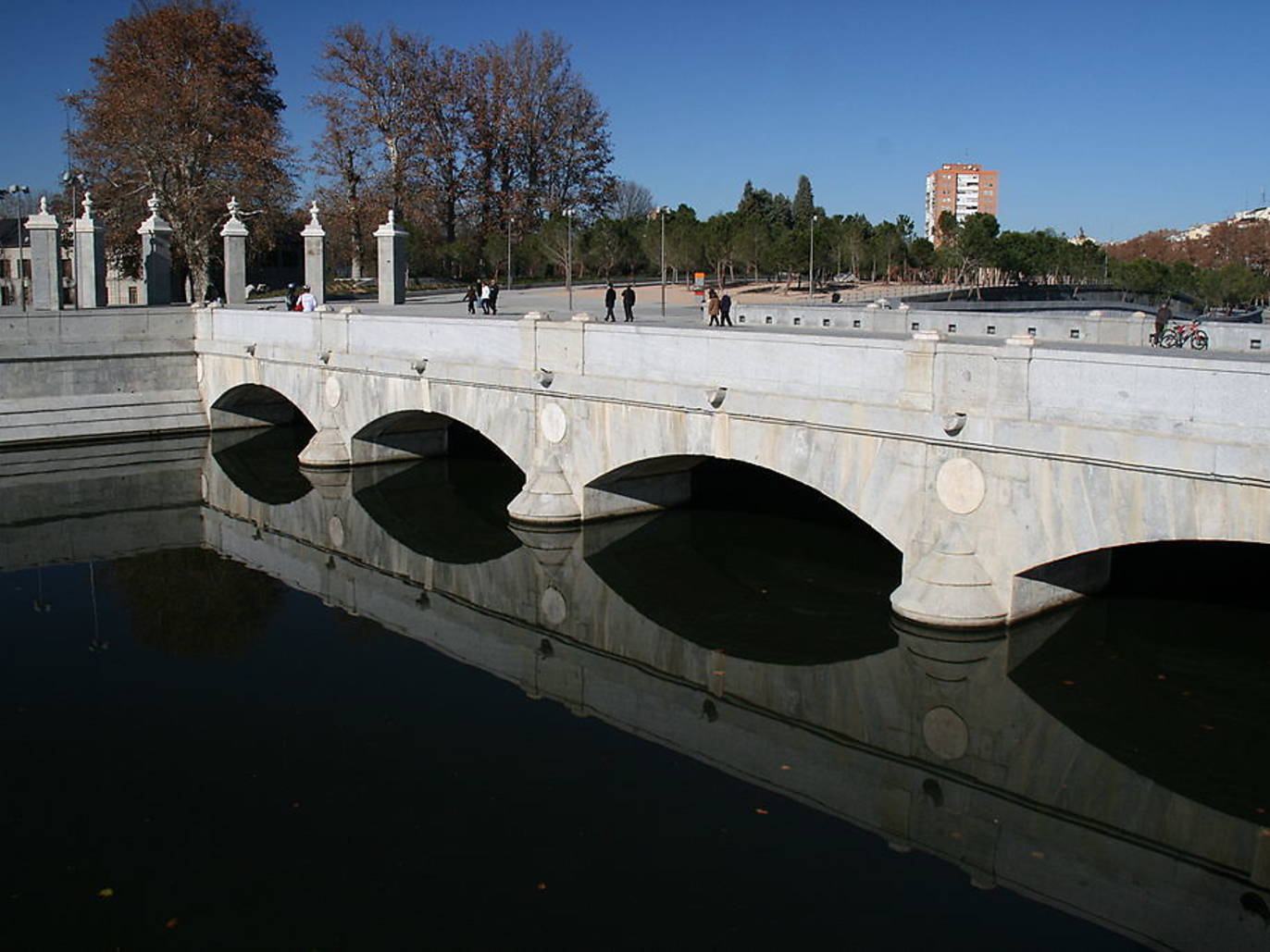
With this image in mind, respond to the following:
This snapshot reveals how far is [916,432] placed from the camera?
17.4 metres

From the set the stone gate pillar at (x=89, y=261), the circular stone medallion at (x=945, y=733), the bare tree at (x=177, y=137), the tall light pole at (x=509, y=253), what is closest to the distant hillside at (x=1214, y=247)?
the tall light pole at (x=509, y=253)

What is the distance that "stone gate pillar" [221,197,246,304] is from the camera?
42384mm

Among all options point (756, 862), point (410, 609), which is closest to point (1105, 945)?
point (756, 862)

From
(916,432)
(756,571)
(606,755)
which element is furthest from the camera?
(756,571)

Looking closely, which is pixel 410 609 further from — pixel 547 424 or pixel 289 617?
pixel 547 424

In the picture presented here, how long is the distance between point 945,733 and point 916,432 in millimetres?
4522

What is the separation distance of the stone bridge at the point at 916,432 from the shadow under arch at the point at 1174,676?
0.90m

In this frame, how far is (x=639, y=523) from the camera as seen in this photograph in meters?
24.5

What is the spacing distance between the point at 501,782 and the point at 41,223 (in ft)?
105

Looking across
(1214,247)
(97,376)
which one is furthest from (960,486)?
(1214,247)

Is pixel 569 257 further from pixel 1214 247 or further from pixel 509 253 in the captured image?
pixel 1214 247

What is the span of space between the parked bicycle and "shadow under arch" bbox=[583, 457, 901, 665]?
6945 mm

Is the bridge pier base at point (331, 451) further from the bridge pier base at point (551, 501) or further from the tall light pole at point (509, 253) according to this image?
the tall light pole at point (509, 253)

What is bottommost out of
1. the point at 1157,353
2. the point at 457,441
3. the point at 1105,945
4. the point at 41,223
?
the point at 1105,945
